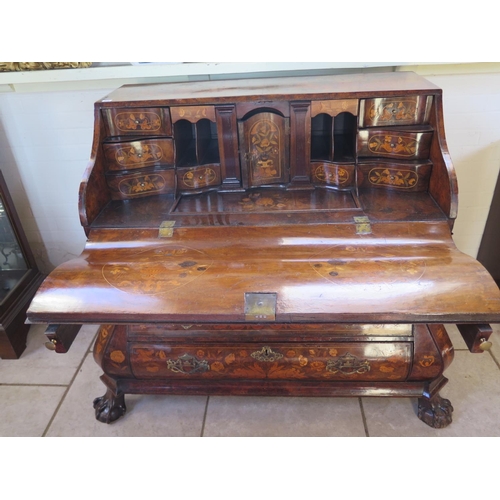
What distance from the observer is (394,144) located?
1637 millimetres

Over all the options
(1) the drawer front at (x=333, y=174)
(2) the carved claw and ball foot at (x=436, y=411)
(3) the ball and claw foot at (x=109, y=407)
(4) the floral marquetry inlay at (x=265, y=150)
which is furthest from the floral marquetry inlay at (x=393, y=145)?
(3) the ball and claw foot at (x=109, y=407)

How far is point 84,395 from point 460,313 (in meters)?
1.76

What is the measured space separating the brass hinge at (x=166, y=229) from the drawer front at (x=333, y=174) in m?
0.62

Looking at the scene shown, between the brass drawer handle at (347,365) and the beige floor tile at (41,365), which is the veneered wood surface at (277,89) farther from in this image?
the beige floor tile at (41,365)

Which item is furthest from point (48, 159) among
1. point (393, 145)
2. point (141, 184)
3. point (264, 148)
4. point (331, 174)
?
point (393, 145)

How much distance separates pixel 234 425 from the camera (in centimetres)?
188

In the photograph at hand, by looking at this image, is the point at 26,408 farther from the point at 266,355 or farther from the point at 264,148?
the point at 264,148

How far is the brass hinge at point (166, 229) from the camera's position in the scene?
1.56 metres

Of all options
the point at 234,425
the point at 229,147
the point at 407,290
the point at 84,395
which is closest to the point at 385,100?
the point at 229,147

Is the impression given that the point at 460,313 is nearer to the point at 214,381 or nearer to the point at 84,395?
the point at 214,381

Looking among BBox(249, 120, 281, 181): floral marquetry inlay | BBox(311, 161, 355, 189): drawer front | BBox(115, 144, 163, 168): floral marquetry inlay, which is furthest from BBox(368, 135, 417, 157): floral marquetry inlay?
BBox(115, 144, 163, 168): floral marquetry inlay

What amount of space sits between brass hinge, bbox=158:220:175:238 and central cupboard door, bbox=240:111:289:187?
376 millimetres

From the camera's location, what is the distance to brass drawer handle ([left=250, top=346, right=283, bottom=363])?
5.50ft

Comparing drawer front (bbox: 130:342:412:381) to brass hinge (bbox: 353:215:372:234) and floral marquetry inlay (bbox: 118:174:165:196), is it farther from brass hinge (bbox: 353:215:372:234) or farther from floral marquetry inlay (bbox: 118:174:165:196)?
floral marquetry inlay (bbox: 118:174:165:196)
